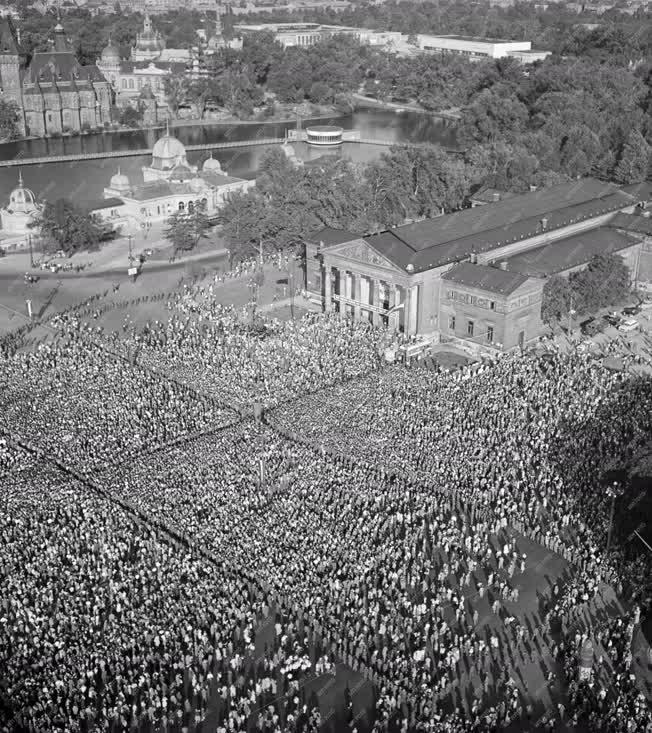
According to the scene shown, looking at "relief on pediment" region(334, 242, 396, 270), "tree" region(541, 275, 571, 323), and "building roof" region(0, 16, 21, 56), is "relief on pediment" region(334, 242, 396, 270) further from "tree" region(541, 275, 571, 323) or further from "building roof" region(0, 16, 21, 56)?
"building roof" region(0, 16, 21, 56)

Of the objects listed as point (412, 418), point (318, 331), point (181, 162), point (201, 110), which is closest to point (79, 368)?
point (318, 331)

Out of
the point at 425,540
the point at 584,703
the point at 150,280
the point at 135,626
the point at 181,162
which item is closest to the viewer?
the point at 584,703

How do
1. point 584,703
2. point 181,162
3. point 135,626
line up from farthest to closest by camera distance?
point 181,162, point 135,626, point 584,703

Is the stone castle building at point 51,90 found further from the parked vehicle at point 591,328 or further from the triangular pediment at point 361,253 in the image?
the parked vehicle at point 591,328

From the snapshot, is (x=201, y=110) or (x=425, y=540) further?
(x=201, y=110)

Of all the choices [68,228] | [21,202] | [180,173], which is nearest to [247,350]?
[68,228]

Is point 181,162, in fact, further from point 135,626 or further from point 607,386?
point 135,626

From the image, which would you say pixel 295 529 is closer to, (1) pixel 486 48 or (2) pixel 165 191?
(2) pixel 165 191

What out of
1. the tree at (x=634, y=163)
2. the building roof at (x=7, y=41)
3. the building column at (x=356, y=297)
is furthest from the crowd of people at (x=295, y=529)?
the building roof at (x=7, y=41)
